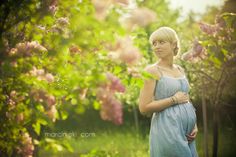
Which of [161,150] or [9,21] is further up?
[9,21]

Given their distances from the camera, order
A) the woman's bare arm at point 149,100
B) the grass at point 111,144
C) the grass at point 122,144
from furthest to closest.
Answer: the grass at point 111,144
the grass at point 122,144
the woman's bare arm at point 149,100

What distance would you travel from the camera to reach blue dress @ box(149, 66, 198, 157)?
10.4 ft

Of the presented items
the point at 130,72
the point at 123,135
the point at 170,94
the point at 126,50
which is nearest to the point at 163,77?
the point at 170,94

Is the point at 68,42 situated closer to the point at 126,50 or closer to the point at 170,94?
the point at 126,50

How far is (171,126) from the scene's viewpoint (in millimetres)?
3209

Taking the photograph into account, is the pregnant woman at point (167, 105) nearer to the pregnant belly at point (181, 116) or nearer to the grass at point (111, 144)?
the pregnant belly at point (181, 116)

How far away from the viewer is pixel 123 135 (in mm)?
12383

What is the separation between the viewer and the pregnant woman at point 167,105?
315 centimetres

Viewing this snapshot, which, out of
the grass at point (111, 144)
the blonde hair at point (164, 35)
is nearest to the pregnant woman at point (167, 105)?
the blonde hair at point (164, 35)

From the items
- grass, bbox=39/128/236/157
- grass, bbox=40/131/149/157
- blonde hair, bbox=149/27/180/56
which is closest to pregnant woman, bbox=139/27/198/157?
blonde hair, bbox=149/27/180/56


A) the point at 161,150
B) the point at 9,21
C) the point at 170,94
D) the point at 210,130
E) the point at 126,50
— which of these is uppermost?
the point at 9,21

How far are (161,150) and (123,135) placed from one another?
30.4ft

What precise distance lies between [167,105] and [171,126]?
0.53 ft

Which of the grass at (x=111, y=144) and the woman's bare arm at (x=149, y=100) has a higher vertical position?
the woman's bare arm at (x=149, y=100)
